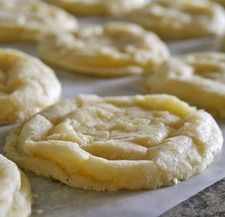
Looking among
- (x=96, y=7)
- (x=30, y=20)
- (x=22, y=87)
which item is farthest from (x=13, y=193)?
(x=96, y=7)

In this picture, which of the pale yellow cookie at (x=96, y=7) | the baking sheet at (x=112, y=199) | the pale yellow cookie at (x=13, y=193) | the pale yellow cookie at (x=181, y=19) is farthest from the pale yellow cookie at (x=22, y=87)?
the pale yellow cookie at (x=96, y=7)

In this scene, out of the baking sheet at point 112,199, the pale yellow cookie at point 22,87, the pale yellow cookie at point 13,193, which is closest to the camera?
the pale yellow cookie at point 13,193

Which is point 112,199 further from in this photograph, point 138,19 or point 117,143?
point 138,19

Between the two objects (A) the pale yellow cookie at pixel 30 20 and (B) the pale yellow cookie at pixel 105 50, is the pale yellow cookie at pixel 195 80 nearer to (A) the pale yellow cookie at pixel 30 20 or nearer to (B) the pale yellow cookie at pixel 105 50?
(B) the pale yellow cookie at pixel 105 50

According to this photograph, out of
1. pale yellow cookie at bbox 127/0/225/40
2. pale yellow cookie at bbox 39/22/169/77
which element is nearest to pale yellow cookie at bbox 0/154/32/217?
pale yellow cookie at bbox 39/22/169/77

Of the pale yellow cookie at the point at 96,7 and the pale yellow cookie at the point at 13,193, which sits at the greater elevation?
the pale yellow cookie at the point at 13,193
